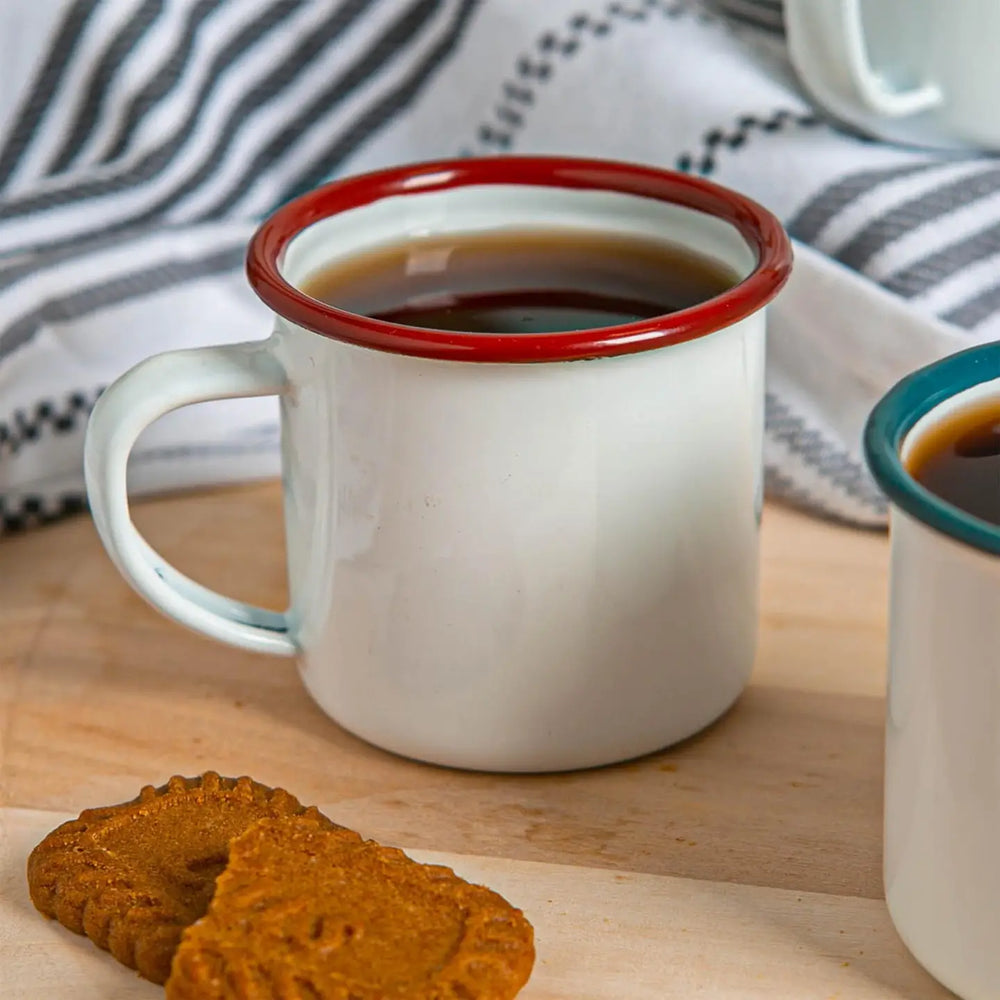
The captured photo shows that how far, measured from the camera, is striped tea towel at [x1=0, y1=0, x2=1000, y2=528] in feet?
2.37

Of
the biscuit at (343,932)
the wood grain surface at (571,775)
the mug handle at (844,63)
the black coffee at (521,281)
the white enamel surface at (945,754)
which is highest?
the mug handle at (844,63)

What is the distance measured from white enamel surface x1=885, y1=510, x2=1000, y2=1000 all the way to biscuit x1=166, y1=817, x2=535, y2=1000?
12 cm

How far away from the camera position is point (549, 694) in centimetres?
57

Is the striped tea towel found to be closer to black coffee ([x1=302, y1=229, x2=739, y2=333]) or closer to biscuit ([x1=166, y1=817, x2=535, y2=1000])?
black coffee ([x1=302, y1=229, x2=739, y2=333])

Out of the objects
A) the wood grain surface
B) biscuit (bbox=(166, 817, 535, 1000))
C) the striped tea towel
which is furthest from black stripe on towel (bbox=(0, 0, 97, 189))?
biscuit (bbox=(166, 817, 535, 1000))

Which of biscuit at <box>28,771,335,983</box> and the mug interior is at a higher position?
the mug interior

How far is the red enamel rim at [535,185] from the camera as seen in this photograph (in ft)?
1.66

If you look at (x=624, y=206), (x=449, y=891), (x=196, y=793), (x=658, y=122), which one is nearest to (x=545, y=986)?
(x=449, y=891)

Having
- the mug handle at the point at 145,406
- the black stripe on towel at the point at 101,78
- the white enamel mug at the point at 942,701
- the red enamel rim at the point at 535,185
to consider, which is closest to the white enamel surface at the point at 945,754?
the white enamel mug at the point at 942,701

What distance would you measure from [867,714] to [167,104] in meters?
0.46

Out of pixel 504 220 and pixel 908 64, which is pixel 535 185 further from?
pixel 908 64

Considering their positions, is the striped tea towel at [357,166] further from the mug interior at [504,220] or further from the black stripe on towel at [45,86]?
the mug interior at [504,220]

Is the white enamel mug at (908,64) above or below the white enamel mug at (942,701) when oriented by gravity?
above

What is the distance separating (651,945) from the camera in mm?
510
